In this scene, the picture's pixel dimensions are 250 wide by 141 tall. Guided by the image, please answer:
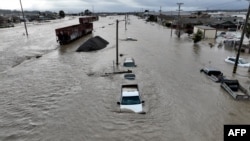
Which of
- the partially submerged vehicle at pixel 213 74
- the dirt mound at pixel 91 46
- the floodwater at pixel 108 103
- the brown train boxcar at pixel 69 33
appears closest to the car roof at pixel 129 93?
the floodwater at pixel 108 103

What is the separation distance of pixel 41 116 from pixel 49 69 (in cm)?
1322

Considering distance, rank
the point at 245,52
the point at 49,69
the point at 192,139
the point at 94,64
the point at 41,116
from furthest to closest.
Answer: the point at 245,52 → the point at 94,64 → the point at 49,69 → the point at 41,116 → the point at 192,139

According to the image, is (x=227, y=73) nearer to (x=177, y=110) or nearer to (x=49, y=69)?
(x=177, y=110)

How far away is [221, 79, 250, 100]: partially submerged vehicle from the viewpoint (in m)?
17.3

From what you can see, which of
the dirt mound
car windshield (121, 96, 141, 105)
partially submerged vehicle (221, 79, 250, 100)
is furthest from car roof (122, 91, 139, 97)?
the dirt mound

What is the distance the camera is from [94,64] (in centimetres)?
2961

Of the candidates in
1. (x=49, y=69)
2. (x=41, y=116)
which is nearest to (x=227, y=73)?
(x=41, y=116)

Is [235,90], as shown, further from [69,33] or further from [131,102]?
[69,33]

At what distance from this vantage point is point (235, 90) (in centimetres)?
1903

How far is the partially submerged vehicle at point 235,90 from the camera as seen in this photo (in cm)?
1728

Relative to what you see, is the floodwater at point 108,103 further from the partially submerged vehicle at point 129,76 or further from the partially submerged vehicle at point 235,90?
the partially submerged vehicle at point 129,76

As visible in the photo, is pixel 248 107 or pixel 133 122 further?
pixel 248 107

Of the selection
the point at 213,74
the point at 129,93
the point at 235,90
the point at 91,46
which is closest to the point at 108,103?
the point at 129,93

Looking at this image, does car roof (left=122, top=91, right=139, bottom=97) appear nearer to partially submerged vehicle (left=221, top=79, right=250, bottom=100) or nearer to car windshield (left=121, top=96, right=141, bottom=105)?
car windshield (left=121, top=96, right=141, bottom=105)
